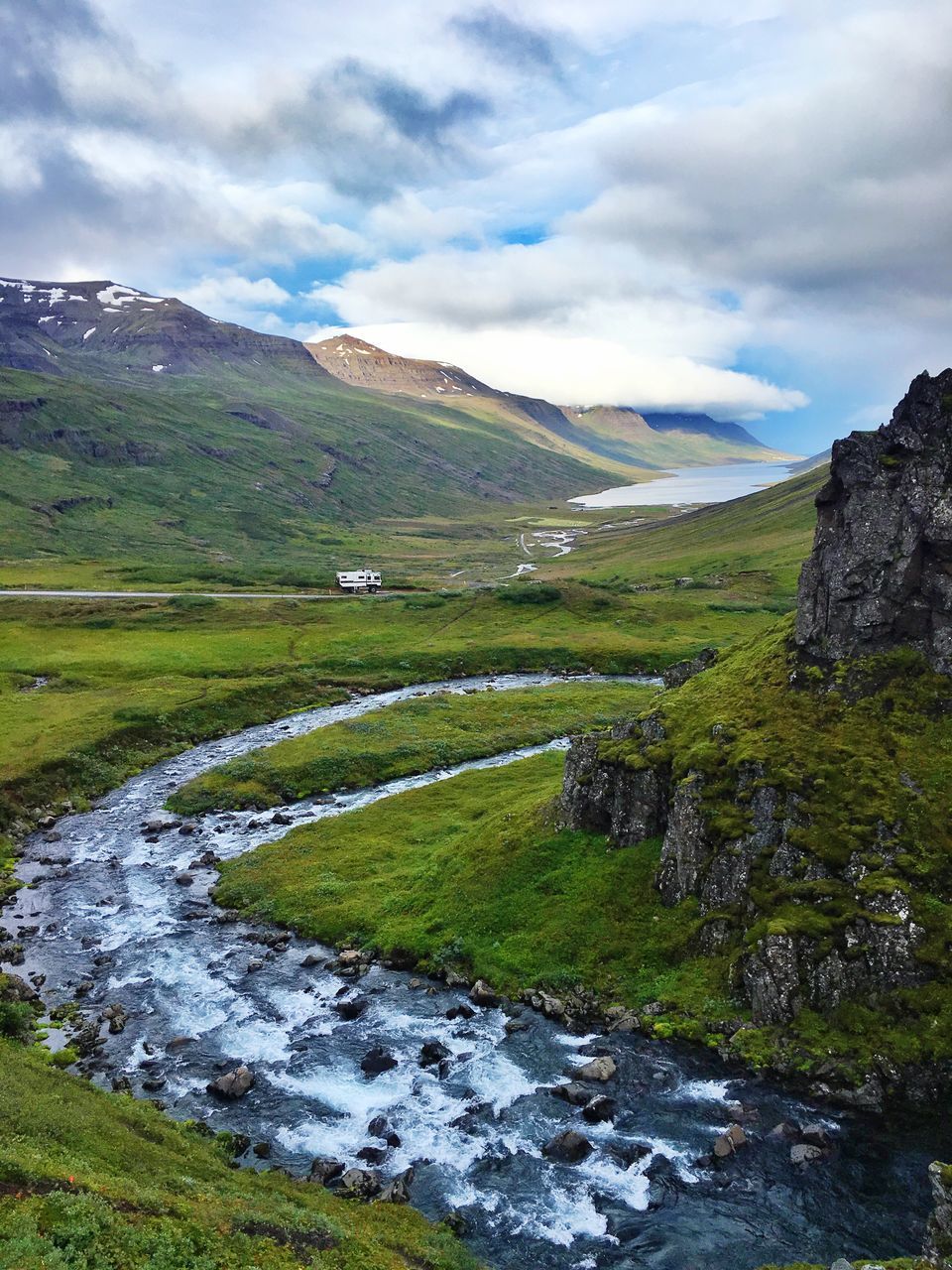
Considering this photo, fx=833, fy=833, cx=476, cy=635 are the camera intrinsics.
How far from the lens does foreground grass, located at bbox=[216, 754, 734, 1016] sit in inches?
2042

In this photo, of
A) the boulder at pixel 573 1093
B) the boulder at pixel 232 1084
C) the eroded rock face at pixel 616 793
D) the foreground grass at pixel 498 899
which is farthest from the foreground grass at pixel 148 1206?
the eroded rock face at pixel 616 793

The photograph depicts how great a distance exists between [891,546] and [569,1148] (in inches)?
1713

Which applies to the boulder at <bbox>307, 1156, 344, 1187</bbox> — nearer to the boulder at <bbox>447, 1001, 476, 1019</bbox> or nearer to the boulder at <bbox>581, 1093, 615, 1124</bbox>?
the boulder at <bbox>581, 1093, 615, 1124</bbox>

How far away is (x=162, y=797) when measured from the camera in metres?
91.1

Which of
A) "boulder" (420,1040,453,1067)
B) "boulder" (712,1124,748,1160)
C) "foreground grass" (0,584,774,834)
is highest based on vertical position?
"foreground grass" (0,584,774,834)

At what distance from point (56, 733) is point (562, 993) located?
77718mm

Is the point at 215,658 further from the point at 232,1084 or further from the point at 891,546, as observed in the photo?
the point at 891,546

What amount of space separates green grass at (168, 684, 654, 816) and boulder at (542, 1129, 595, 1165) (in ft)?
187

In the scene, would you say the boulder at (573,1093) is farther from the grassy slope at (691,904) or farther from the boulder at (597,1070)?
the grassy slope at (691,904)

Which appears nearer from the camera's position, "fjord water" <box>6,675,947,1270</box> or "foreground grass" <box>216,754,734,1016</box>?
"fjord water" <box>6,675,947,1270</box>

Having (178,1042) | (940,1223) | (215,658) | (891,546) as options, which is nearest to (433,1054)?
(178,1042)

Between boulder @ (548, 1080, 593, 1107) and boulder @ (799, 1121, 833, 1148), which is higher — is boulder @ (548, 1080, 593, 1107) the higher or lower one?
the lower one

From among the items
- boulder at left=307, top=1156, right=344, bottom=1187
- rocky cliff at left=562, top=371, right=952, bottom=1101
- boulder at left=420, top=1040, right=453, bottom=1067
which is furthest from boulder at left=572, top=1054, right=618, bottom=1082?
boulder at left=307, top=1156, right=344, bottom=1187

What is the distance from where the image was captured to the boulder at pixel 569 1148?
3841cm
